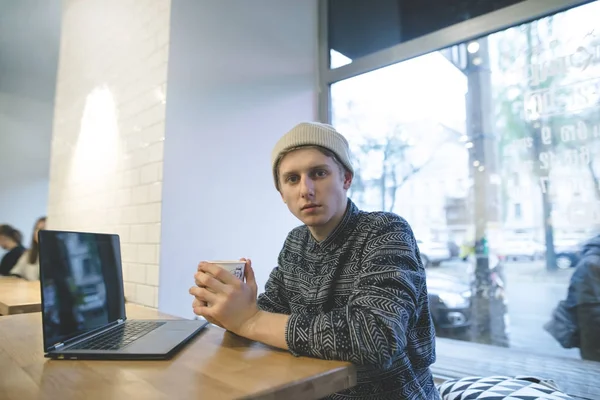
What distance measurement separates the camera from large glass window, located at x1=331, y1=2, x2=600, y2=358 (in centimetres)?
160

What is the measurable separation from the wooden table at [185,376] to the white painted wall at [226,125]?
3.50ft

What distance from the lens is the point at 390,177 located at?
222 cm

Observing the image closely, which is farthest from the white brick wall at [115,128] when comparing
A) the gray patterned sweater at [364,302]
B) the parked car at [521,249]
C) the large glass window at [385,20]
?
the parked car at [521,249]

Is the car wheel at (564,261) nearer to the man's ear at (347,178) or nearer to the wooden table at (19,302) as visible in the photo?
the man's ear at (347,178)

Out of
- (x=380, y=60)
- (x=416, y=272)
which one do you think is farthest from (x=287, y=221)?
(x=416, y=272)

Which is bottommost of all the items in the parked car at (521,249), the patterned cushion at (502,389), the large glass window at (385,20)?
the patterned cushion at (502,389)

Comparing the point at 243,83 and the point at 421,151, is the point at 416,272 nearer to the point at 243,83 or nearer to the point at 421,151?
the point at 421,151

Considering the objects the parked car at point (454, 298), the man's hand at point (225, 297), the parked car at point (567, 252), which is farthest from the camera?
the parked car at point (454, 298)

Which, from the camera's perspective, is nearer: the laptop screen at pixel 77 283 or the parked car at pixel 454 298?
the laptop screen at pixel 77 283

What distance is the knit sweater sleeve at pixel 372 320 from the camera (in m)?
0.69

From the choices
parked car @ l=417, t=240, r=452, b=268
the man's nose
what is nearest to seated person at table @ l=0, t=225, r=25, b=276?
parked car @ l=417, t=240, r=452, b=268

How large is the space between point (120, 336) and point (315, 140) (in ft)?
2.12

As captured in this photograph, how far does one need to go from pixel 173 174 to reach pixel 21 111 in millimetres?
4324

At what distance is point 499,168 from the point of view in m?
1.81
